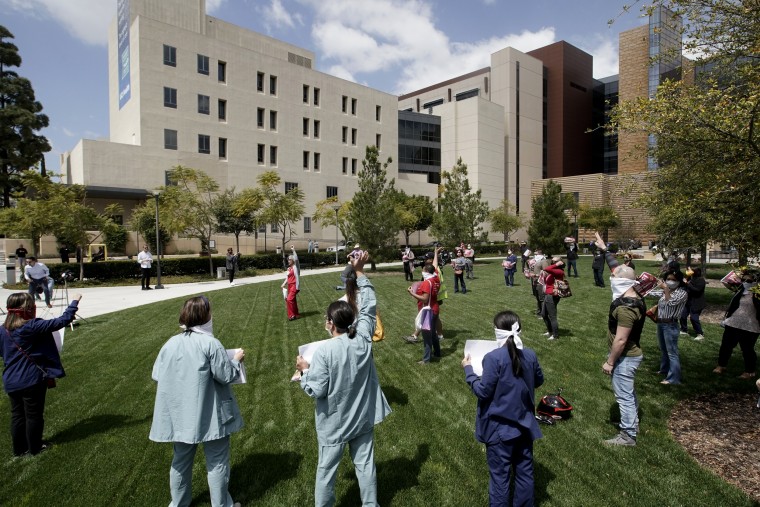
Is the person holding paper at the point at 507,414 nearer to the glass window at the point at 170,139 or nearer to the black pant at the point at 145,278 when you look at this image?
the black pant at the point at 145,278

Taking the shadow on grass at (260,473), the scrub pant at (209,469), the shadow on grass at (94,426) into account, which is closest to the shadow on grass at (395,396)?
the shadow on grass at (260,473)

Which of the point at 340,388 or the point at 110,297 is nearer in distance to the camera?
the point at 340,388

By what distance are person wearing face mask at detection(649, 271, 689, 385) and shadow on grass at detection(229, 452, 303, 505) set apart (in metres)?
5.51

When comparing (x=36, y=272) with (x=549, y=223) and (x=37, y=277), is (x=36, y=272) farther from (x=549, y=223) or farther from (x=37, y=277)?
(x=549, y=223)

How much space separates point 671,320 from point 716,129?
2960 mm

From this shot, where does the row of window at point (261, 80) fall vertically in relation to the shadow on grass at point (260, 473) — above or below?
above

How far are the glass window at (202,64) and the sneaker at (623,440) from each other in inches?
1756

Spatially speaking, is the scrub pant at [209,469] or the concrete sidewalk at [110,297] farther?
the concrete sidewalk at [110,297]

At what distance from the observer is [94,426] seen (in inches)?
217

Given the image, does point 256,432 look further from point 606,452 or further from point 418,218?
point 418,218

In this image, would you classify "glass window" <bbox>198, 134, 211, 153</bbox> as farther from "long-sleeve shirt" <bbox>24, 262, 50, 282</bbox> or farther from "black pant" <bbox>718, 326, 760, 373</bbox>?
"black pant" <bbox>718, 326, 760, 373</bbox>

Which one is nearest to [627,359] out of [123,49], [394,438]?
[394,438]

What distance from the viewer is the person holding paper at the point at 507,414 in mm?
3314

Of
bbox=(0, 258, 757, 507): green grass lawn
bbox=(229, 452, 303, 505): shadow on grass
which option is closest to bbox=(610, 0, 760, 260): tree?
bbox=(0, 258, 757, 507): green grass lawn
